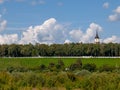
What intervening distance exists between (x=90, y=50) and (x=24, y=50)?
3175cm

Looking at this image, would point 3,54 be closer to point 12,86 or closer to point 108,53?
point 108,53

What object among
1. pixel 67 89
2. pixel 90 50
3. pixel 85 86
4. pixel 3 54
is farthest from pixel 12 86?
pixel 3 54

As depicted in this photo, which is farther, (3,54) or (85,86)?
(3,54)

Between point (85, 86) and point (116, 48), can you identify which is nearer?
point (85, 86)

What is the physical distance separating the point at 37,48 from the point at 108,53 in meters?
32.7

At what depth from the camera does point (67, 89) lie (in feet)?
88.4

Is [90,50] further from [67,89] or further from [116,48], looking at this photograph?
[67,89]

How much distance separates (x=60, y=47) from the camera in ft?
620

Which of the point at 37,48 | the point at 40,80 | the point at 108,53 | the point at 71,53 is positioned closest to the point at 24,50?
the point at 37,48

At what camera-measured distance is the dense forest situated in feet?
598

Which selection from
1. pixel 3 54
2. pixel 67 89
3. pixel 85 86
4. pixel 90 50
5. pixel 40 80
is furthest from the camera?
pixel 3 54

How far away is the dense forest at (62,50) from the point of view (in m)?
182

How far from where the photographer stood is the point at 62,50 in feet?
615

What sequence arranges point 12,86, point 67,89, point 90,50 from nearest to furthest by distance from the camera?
1. point 12,86
2. point 67,89
3. point 90,50
